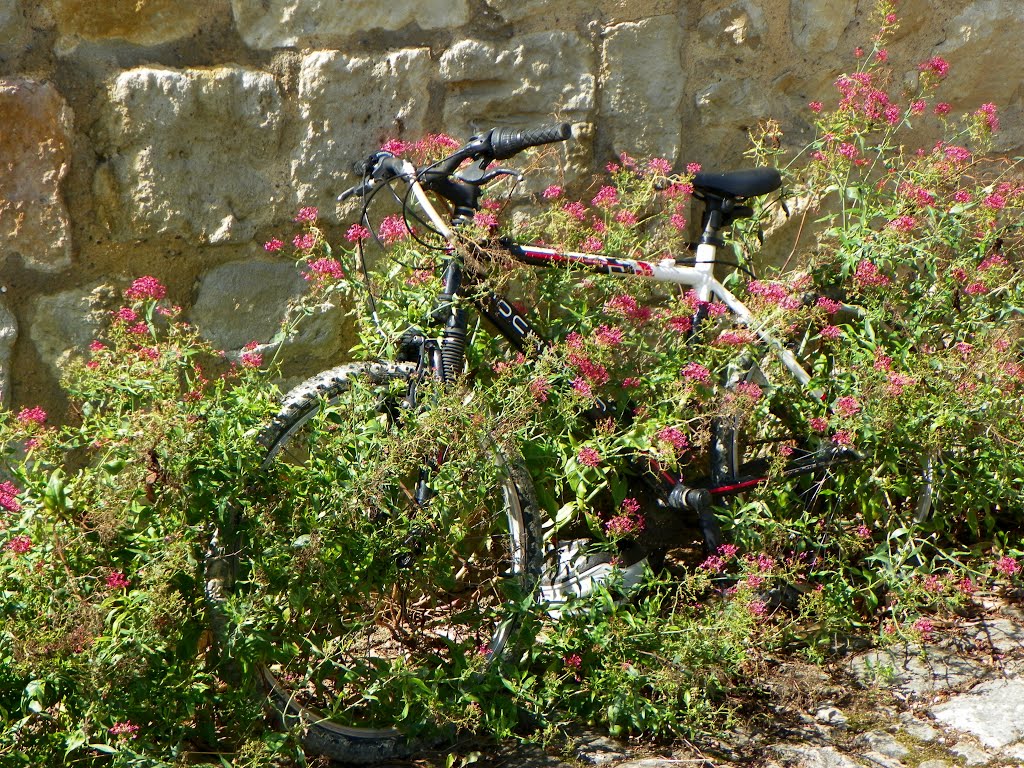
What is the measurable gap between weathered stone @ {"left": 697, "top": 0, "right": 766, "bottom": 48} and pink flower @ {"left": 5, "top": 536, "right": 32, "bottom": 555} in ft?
7.44

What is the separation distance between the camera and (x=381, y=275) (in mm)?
2730

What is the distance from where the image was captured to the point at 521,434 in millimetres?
2475

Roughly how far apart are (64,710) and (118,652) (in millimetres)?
184

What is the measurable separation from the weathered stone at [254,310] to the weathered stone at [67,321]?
226 millimetres

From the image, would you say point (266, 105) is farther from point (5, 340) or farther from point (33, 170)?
point (5, 340)

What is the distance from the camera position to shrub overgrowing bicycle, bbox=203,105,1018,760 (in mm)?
2289

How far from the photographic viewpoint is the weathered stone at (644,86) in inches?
120

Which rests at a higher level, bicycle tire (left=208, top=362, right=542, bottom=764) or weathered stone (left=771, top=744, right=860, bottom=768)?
bicycle tire (left=208, top=362, right=542, bottom=764)

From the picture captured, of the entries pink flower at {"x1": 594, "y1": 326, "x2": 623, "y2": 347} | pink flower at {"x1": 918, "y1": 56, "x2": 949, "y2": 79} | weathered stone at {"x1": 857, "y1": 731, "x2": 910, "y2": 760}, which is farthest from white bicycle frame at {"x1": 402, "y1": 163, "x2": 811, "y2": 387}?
weathered stone at {"x1": 857, "y1": 731, "x2": 910, "y2": 760}

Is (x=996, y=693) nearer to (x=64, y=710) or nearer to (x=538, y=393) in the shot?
(x=538, y=393)

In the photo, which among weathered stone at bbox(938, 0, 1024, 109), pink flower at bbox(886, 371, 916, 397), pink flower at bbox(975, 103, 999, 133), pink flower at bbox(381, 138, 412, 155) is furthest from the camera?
weathered stone at bbox(938, 0, 1024, 109)

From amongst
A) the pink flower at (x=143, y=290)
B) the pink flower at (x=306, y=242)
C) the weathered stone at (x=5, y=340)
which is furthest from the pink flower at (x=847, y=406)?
the weathered stone at (x=5, y=340)

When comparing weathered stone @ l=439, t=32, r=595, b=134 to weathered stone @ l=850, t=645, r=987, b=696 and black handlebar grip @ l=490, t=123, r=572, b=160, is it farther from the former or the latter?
weathered stone @ l=850, t=645, r=987, b=696

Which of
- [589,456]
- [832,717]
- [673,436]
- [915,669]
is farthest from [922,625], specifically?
[589,456]
